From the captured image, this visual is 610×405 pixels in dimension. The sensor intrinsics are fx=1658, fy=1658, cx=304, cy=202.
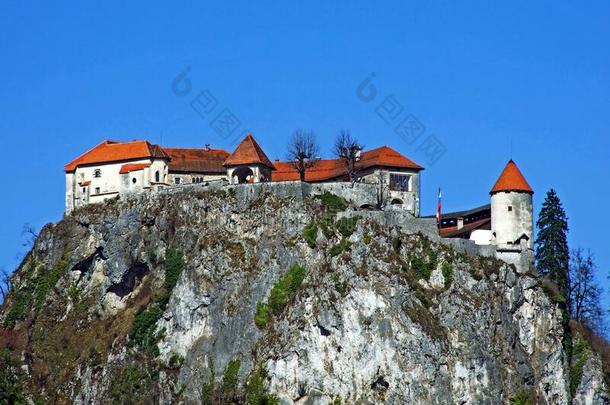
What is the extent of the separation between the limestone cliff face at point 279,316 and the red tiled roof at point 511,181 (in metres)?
6.44

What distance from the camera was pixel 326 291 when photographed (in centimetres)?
11756

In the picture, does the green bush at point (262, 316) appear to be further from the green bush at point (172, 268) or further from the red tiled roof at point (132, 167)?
the red tiled roof at point (132, 167)

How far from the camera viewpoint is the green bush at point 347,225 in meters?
121

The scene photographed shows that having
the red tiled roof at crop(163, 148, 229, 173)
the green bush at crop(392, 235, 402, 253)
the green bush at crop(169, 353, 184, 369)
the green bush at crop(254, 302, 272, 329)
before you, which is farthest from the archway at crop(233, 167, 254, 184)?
the green bush at crop(169, 353, 184, 369)

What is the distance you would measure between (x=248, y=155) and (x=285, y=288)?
15.1m

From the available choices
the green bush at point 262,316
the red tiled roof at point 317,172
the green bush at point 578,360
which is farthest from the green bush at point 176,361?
the green bush at point 578,360

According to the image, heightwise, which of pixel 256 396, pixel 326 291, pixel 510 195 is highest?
pixel 510 195

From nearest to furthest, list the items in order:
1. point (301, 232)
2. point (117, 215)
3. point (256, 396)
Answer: point (256, 396)
point (301, 232)
point (117, 215)

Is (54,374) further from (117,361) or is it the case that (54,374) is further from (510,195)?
(510,195)

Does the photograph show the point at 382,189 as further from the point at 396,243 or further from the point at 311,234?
the point at 311,234

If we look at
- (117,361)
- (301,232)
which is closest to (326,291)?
(301,232)

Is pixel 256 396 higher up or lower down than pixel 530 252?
lower down

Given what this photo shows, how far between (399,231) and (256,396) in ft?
56.6

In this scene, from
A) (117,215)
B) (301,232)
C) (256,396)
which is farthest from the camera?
(117,215)
